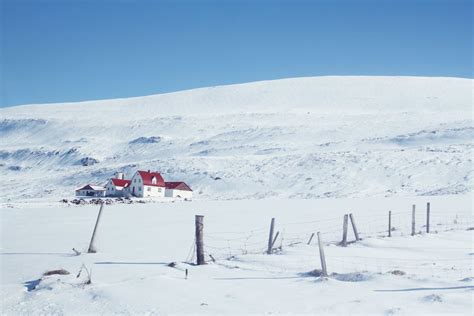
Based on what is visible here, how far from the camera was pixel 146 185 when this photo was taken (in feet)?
181

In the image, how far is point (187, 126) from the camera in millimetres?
97375

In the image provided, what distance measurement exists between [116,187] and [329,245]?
45.3 m

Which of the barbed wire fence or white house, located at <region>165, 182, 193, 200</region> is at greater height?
white house, located at <region>165, 182, 193, 200</region>

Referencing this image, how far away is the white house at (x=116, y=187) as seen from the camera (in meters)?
57.2

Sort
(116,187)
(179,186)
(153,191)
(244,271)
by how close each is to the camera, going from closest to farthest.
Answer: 1. (244,271)
2. (179,186)
3. (153,191)
4. (116,187)

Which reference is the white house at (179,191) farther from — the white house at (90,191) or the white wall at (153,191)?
the white house at (90,191)

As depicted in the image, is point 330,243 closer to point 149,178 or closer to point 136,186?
point 149,178

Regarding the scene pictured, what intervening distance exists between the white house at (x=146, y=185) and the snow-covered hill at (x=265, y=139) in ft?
13.4

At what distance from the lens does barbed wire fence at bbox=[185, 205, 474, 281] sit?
12.5 meters

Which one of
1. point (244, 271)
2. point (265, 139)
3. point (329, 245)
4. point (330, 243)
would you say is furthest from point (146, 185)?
point (244, 271)

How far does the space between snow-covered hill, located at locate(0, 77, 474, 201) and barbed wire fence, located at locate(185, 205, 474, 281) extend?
19998 millimetres

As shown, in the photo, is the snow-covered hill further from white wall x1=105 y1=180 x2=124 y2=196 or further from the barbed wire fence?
the barbed wire fence

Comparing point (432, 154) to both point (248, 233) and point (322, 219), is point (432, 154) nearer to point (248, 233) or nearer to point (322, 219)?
point (322, 219)

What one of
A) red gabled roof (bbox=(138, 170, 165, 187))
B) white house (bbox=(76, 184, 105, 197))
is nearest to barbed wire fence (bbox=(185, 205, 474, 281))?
red gabled roof (bbox=(138, 170, 165, 187))
